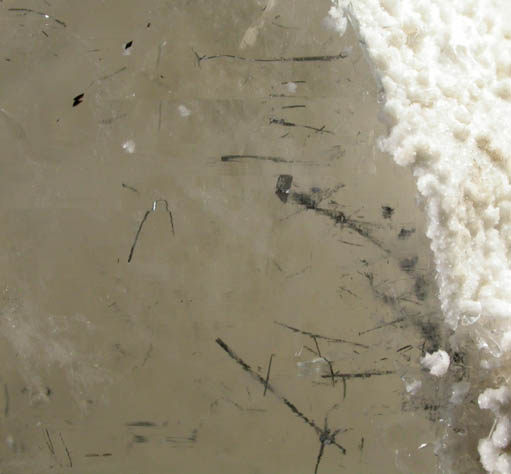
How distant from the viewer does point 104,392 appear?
1182mm

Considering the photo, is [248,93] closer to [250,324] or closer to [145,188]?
[145,188]

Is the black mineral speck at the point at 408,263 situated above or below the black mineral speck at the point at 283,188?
below

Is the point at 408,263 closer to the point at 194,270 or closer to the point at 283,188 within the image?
the point at 283,188

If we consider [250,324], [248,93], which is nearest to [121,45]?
[248,93]

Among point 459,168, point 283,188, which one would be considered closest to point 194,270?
point 283,188

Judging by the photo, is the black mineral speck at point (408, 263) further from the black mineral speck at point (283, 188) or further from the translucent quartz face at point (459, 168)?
the black mineral speck at point (283, 188)

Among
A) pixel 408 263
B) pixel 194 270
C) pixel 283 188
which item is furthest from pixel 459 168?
pixel 194 270

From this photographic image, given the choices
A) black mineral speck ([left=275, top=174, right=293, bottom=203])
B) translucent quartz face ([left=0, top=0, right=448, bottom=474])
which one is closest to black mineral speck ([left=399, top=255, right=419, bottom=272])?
translucent quartz face ([left=0, top=0, right=448, bottom=474])

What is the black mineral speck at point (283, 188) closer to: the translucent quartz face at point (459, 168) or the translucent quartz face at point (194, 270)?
the translucent quartz face at point (194, 270)

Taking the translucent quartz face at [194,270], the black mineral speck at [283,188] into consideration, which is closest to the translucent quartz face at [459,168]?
the translucent quartz face at [194,270]

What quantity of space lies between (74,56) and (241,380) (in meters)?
0.74

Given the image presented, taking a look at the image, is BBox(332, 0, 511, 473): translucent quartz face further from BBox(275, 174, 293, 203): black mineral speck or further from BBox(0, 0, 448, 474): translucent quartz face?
BBox(275, 174, 293, 203): black mineral speck

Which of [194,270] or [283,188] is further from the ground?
[283,188]

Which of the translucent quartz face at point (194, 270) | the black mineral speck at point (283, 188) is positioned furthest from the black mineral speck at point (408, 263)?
the black mineral speck at point (283, 188)
